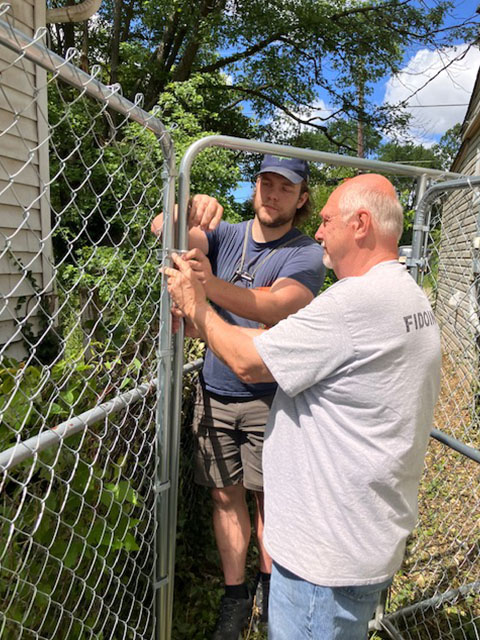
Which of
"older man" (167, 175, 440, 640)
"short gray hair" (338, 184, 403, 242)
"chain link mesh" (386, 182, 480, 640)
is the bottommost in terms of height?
"chain link mesh" (386, 182, 480, 640)

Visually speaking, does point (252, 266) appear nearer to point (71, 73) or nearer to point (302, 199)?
point (302, 199)

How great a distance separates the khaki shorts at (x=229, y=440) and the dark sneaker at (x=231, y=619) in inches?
21.4

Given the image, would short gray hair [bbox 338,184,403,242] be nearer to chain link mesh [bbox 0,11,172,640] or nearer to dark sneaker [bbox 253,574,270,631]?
chain link mesh [bbox 0,11,172,640]

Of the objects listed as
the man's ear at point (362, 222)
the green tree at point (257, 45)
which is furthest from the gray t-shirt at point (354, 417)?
the green tree at point (257, 45)

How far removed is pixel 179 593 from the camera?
8.91ft

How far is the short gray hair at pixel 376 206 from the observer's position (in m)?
1.50

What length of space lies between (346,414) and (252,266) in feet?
3.33

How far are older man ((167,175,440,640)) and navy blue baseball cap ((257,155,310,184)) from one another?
70 cm

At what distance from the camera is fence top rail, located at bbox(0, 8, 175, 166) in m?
1.11

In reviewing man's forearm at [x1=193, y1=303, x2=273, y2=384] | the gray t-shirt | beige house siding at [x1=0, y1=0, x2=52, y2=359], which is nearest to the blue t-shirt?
man's forearm at [x1=193, y1=303, x2=273, y2=384]

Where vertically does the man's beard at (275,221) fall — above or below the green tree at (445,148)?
below

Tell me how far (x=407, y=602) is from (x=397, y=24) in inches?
537

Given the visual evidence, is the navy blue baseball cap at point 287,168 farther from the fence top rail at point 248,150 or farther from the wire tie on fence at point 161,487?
the wire tie on fence at point 161,487

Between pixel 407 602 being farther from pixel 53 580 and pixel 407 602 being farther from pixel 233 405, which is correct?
pixel 53 580
